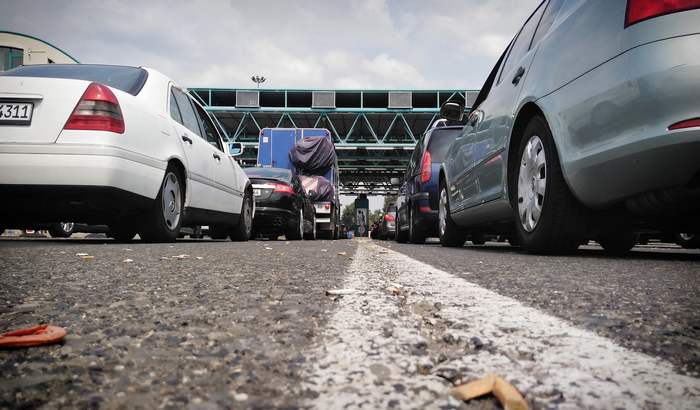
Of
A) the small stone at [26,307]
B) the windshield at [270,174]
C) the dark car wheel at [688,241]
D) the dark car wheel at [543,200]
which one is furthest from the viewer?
the windshield at [270,174]

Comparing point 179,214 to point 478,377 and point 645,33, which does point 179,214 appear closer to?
point 645,33

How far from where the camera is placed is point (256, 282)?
2.04 meters

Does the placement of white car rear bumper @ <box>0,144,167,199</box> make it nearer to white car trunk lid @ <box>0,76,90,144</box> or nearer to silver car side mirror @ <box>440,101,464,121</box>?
white car trunk lid @ <box>0,76,90,144</box>

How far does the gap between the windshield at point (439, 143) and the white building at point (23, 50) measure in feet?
51.6

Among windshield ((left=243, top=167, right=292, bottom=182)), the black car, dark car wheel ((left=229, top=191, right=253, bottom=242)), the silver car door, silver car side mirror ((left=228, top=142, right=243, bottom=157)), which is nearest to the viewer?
the silver car door

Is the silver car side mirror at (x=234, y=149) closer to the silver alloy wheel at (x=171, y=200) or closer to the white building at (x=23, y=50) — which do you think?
Answer: the silver alloy wheel at (x=171, y=200)

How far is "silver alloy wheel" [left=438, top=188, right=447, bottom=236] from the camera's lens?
21.6 feet

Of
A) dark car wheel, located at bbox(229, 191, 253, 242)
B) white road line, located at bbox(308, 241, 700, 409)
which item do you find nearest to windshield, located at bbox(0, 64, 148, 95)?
dark car wheel, located at bbox(229, 191, 253, 242)

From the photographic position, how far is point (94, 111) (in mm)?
4238

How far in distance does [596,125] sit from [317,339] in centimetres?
245

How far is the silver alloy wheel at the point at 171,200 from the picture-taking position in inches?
203

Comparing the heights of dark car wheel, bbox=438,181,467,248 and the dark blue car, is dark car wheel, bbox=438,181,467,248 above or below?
below

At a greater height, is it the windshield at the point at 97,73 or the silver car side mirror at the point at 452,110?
the windshield at the point at 97,73

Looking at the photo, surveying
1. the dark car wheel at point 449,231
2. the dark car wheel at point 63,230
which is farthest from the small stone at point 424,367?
the dark car wheel at point 63,230
